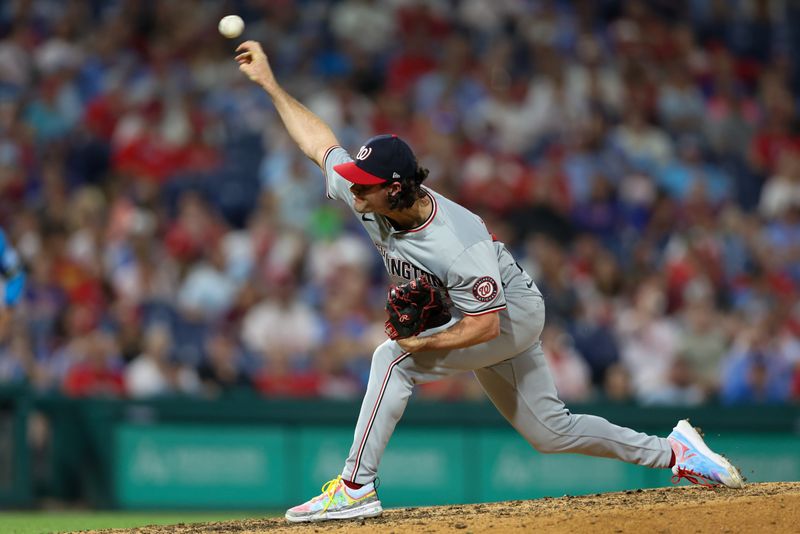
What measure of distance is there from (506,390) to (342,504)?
90 cm

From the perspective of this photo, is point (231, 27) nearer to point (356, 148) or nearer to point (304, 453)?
point (304, 453)

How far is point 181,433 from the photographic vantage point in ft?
31.9

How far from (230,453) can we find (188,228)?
8.18ft

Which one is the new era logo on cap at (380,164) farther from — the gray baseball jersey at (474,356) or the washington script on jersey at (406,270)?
the washington script on jersey at (406,270)

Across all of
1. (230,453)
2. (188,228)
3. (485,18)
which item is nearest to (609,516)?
(230,453)

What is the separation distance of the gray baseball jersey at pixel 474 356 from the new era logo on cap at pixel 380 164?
0.24 m

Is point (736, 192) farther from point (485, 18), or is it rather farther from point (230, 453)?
point (230, 453)

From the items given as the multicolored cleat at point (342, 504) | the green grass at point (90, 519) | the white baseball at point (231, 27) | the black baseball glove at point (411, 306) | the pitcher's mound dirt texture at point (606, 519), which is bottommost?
the pitcher's mound dirt texture at point (606, 519)

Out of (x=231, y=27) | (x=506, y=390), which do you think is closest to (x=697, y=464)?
(x=506, y=390)

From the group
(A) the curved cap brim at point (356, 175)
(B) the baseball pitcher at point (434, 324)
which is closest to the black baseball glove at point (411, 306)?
(B) the baseball pitcher at point (434, 324)

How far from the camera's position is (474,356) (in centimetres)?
532

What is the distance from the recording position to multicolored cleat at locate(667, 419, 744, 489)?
579 centimetres

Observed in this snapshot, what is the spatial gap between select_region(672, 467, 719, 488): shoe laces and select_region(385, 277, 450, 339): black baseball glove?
151cm

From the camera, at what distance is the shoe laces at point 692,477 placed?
5.78 meters
